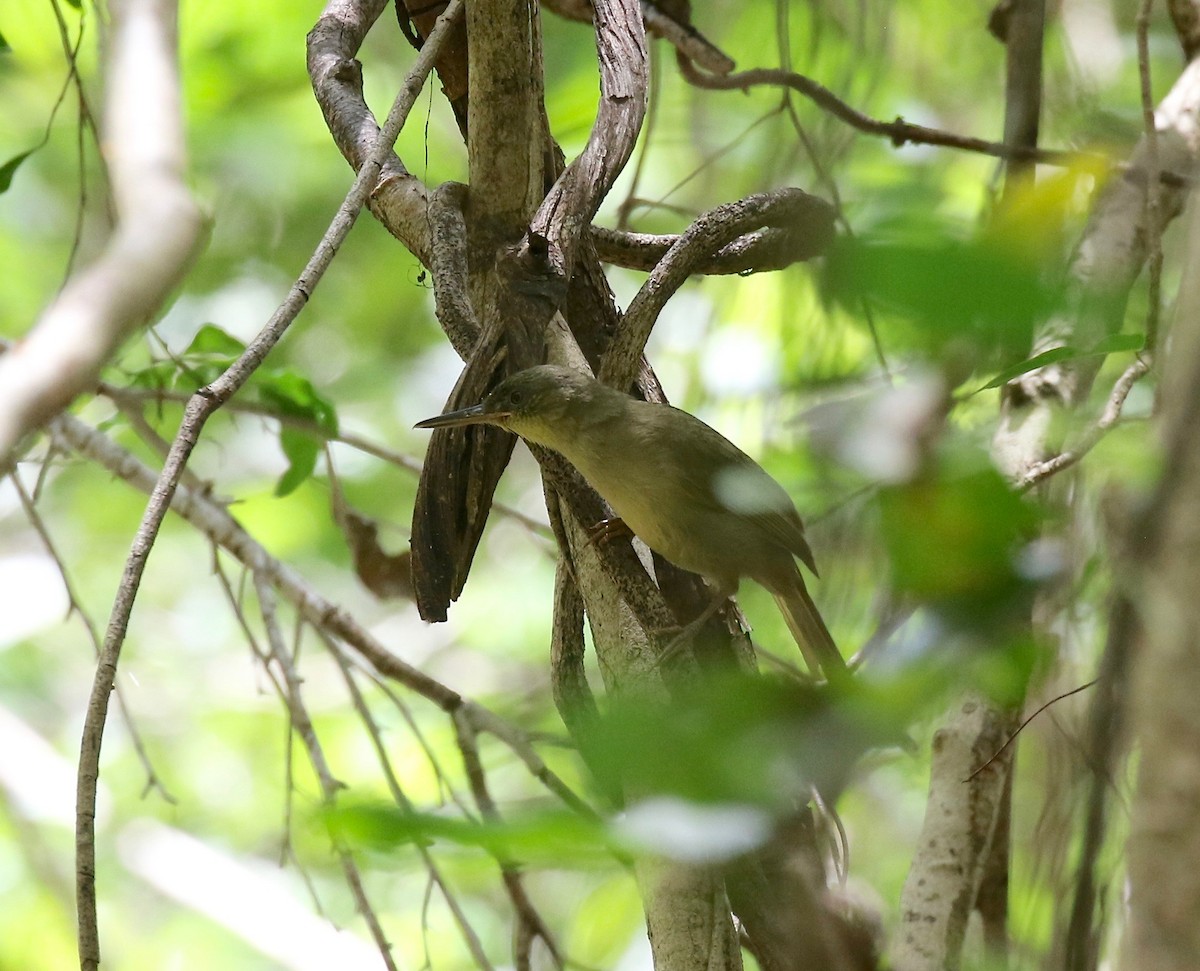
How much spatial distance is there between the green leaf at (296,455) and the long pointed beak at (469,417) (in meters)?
0.84

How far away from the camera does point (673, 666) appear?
1416 mm

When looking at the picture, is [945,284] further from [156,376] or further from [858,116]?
[156,376]

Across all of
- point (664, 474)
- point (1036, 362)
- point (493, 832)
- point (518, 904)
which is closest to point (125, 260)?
point (493, 832)

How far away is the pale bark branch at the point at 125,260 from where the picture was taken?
0.76 meters

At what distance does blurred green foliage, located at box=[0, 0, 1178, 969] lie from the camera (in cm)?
59

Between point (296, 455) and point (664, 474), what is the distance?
895 mm

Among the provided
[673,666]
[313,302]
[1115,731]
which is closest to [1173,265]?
[673,666]

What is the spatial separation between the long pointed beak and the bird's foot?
0.75 ft

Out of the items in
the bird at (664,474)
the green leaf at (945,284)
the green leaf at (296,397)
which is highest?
the green leaf at (296,397)

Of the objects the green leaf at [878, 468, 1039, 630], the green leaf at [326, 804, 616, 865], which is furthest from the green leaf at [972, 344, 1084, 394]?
the green leaf at [326, 804, 616, 865]

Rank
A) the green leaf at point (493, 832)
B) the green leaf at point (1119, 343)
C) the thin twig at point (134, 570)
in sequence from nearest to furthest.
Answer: the green leaf at point (493, 832) → the green leaf at point (1119, 343) → the thin twig at point (134, 570)

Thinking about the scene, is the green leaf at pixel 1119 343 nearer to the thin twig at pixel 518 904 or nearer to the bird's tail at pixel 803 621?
the bird's tail at pixel 803 621

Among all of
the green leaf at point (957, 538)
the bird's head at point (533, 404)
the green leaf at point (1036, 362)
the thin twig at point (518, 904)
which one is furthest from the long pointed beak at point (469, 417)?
the green leaf at point (957, 538)

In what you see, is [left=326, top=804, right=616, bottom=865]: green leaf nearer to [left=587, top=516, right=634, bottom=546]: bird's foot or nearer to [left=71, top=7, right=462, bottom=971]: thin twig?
[left=71, top=7, right=462, bottom=971]: thin twig
